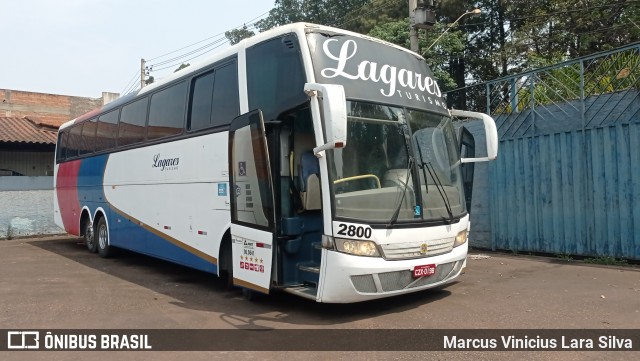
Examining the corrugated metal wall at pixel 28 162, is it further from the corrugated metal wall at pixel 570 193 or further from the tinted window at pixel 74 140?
the corrugated metal wall at pixel 570 193

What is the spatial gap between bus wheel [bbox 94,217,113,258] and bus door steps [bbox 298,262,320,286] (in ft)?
23.6

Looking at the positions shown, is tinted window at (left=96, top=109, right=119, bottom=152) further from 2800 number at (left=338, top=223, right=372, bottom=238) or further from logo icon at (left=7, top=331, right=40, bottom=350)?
2800 number at (left=338, top=223, right=372, bottom=238)

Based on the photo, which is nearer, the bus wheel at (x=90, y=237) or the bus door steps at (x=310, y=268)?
the bus door steps at (x=310, y=268)

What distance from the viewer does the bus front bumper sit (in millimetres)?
5750

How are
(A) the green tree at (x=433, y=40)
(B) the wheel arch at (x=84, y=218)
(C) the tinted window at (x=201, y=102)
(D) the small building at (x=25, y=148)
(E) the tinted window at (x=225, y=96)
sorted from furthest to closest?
(A) the green tree at (x=433, y=40)
(D) the small building at (x=25, y=148)
(B) the wheel arch at (x=84, y=218)
(C) the tinted window at (x=201, y=102)
(E) the tinted window at (x=225, y=96)

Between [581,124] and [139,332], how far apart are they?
879cm

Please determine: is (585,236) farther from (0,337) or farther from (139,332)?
(0,337)

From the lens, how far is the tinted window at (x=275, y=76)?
20.6 feet

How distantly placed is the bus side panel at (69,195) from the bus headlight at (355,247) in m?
9.93

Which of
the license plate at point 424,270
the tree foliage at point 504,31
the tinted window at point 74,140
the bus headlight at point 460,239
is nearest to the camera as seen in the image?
the license plate at point 424,270

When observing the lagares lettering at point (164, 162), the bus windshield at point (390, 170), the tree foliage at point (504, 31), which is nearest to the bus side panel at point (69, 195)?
the lagares lettering at point (164, 162)

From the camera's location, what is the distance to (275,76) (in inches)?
260

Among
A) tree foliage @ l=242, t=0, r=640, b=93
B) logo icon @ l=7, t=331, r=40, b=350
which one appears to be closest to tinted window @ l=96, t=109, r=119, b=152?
logo icon @ l=7, t=331, r=40, b=350

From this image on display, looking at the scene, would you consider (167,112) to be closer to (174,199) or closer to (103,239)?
(174,199)
